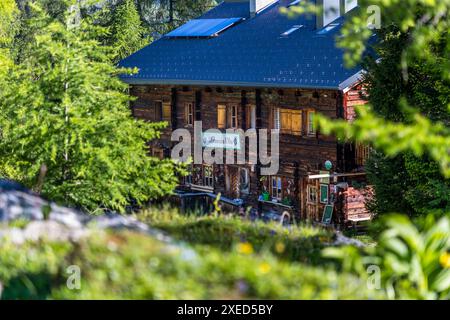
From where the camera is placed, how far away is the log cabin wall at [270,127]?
1190 inches

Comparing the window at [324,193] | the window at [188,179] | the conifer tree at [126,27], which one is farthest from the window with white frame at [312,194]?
the conifer tree at [126,27]

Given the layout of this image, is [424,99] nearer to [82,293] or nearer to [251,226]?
[251,226]

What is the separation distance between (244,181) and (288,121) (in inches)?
128

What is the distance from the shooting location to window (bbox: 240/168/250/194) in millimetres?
33656

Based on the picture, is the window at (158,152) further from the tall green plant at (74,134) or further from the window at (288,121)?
the tall green plant at (74,134)

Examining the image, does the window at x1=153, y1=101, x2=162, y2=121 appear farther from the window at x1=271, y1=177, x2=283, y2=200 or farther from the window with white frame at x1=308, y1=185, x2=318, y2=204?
the window with white frame at x1=308, y1=185, x2=318, y2=204

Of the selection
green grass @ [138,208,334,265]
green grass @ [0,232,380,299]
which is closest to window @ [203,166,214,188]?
green grass @ [138,208,334,265]

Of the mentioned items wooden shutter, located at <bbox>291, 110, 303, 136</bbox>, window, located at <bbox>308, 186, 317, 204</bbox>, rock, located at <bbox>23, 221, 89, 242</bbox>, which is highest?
wooden shutter, located at <bbox>291, 110, 303, 136</bbox>

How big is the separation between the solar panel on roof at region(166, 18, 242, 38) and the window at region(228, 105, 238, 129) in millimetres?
5030

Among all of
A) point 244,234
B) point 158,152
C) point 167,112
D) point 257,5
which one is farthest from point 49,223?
point 257,5

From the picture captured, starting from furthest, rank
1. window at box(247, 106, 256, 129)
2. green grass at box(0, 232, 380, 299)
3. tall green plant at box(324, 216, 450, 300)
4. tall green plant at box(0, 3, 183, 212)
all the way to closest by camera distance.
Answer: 1. window at box(247, 106, 256, 129)
2. tall green plant at box(0, 3, 183, 212)
3. tall green plant at box(324, 216, 450, 300)
4. green grass at box(0, 232, 380, 299)

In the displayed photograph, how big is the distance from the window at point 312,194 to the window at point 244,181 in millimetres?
3310

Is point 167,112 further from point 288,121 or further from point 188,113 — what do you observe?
point 288,121

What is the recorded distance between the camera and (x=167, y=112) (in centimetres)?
3794
